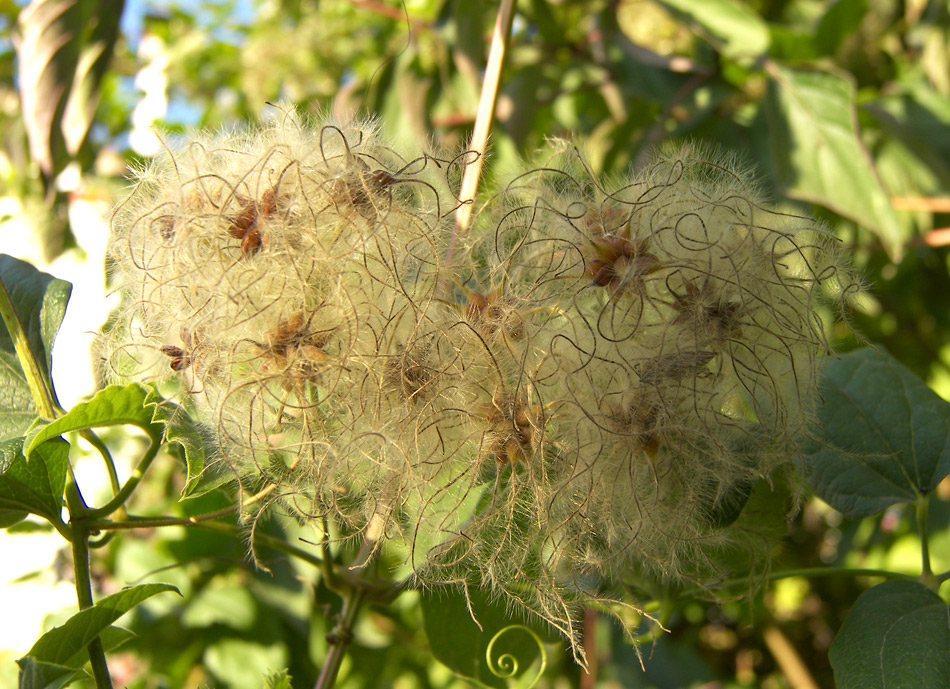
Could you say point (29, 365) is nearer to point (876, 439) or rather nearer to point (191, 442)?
point (191, 442)

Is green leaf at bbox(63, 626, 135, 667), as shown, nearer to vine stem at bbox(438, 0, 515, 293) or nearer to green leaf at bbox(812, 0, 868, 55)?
vine stem at bbox(438, 0, 515, 293)

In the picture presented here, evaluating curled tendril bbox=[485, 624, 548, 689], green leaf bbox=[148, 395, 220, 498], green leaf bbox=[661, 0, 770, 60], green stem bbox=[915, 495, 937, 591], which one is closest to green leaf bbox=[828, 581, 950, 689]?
green stem bbox=[915, 495, 937, 591]

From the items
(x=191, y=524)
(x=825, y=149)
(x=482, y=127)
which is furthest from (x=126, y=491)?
(x=825, y=149)

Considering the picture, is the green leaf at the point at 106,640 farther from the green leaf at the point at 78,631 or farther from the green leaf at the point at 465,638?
the green leaf at the point at 465,638

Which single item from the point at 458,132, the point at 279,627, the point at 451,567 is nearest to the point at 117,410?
the point at 451,567

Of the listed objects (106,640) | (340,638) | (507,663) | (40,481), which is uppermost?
(40,481)

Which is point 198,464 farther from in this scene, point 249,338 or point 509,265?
point 509,265

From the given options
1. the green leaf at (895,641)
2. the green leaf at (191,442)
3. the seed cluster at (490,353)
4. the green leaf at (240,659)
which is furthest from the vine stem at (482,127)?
the green leaf at (240,659)

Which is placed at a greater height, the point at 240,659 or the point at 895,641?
the point at 895,641
